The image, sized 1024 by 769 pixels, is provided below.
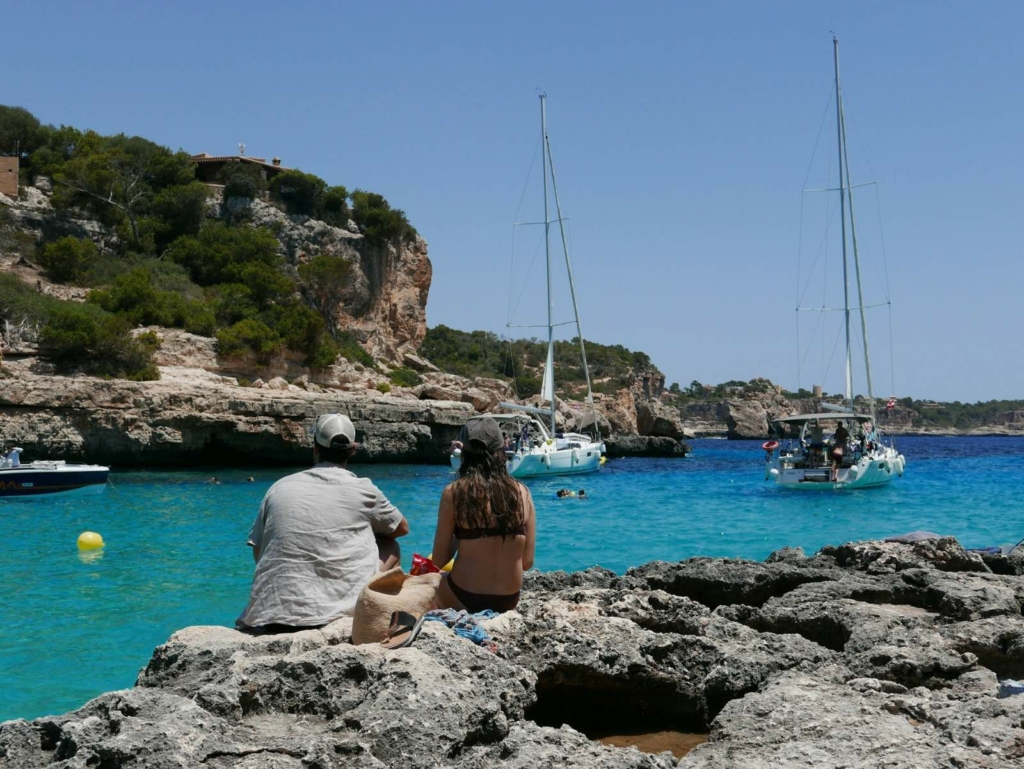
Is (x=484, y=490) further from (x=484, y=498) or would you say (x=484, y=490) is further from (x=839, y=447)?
(x=839, y=447)

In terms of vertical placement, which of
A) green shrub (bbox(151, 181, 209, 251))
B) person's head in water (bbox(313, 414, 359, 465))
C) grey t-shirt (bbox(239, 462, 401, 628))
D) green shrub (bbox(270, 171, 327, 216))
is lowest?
grey t-shirt (bbox(239, 462, 401, 628))

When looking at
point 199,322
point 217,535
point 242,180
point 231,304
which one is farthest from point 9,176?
point 217,535

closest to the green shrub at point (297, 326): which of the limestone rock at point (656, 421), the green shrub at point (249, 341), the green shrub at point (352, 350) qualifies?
the green shrub at point (249, 341)

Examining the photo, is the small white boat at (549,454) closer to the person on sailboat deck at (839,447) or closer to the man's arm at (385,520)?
the person on sailboat deck at (839,447)

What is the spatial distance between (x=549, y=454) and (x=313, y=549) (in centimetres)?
3074

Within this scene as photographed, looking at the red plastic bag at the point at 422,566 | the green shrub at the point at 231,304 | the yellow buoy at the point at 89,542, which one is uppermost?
the green shrub at the point at 231,304

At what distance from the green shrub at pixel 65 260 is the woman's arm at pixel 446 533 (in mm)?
38331

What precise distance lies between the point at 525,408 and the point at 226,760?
33.6m

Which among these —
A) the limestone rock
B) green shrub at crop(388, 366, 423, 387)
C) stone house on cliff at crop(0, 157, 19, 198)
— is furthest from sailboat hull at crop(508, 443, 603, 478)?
the limestone rock

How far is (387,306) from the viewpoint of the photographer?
4991cm

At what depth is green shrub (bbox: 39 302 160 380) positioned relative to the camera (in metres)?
31.1

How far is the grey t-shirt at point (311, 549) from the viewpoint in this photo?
4309 mm

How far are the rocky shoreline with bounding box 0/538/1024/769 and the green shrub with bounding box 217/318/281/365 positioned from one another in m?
32.6

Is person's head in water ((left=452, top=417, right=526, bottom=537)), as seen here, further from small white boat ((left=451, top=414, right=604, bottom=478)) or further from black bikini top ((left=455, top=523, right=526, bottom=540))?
small white boat ((left=451, top=414, right=604, bottom=478))
